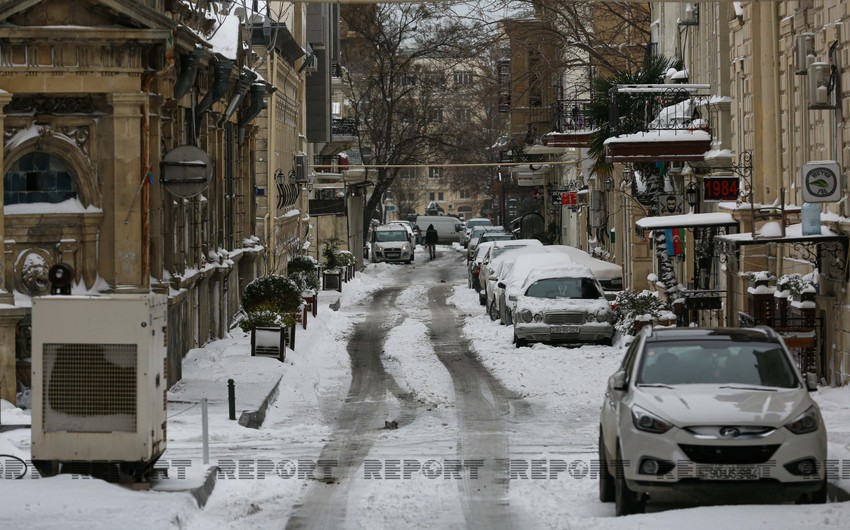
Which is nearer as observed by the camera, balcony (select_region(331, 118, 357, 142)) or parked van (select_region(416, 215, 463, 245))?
balcony (select_region(331, 118, 357, 142))

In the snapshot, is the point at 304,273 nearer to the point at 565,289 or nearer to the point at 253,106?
the point at 253,106

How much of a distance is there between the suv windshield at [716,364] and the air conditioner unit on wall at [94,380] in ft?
13.6

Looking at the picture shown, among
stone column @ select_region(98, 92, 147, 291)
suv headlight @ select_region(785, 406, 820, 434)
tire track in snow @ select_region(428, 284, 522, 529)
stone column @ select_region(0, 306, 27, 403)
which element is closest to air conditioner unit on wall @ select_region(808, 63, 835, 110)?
tire track in snow @ select_region(428, 284, 522, 529)

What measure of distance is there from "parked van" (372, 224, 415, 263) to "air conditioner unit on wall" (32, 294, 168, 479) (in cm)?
5943

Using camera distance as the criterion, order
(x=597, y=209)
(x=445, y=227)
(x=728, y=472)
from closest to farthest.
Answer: (x=728, y=472)
(x=597, y=209)
(x=445, y=227)

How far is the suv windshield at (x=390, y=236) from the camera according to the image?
7225 centimetres

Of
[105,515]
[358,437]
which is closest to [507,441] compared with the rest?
[358,437]

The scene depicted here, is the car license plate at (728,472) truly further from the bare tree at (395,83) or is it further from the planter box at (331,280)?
the bare tree at (395,83)

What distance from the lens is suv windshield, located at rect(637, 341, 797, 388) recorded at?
467 inches

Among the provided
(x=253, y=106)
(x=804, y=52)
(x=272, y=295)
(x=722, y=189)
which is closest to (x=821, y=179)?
(x=804, y=52)

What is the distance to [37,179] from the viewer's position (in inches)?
773

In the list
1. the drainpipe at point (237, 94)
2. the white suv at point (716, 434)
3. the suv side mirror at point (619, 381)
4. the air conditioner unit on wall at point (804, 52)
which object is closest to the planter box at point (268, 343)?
the drainpipe at point (237, 94)

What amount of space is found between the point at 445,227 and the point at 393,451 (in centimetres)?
7849

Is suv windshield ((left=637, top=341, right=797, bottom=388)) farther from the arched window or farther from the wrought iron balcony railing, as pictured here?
the wrought iron balcony railing
